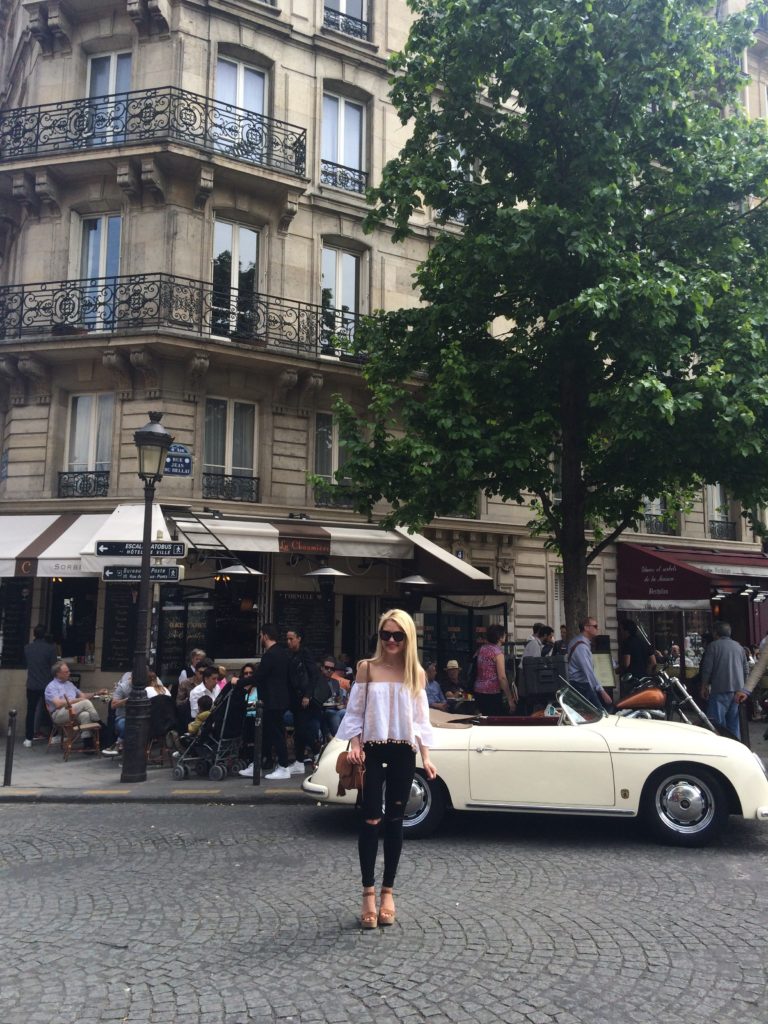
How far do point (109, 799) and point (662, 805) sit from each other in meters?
5.78

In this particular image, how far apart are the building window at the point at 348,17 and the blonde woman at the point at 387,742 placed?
1760cm

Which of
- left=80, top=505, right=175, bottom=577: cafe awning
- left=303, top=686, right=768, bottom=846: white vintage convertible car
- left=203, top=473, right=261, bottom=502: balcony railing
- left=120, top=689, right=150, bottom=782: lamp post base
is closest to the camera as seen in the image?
left=303, top=686, right=768, bottom=846: white vintage convertible car

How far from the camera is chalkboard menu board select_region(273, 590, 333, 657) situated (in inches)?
653

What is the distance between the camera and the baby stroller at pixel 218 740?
10062mm

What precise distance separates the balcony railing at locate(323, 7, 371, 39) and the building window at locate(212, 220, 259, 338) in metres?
5.40

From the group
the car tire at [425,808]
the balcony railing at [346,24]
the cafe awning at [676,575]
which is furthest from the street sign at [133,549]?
the balcony railing at [346,24]

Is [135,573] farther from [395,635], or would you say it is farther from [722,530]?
[722,530]

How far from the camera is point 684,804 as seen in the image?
268 inches

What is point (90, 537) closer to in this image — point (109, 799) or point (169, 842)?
point (109, 799)

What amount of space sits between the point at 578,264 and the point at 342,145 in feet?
29.7

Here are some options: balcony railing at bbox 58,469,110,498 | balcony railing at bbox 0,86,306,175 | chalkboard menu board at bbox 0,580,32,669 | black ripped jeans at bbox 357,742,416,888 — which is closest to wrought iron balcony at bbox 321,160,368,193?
balcony railing at bbox 0,86,306,175

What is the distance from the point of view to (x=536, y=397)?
12.7m

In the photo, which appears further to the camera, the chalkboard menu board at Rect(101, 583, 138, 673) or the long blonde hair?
the chalkboard menu board at Rect(101, 583, 138, 673)

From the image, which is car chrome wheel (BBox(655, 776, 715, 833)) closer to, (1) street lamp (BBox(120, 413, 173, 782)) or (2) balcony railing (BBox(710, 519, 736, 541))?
(1) street lamp (BBox(120, 413, 173, 782))
